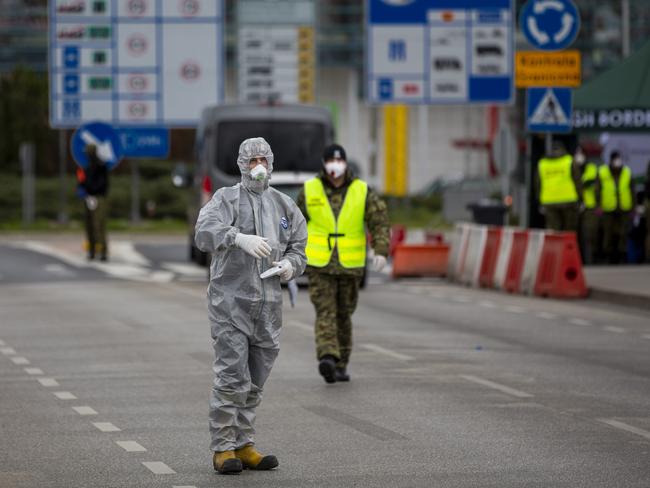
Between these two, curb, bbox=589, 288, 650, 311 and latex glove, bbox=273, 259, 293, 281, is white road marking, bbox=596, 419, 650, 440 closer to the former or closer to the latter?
latex glove, bbox=273, 259, 293, 281

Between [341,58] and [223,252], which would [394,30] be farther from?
[341,58]

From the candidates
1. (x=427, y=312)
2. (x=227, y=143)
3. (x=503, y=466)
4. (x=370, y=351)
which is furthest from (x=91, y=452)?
(x=227, y=143)

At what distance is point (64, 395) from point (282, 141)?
16.4m

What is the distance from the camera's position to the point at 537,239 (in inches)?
988

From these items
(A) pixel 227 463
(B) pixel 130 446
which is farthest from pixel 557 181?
(A) pixel 227 463

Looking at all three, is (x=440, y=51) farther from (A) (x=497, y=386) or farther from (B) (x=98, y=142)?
(A) (x=497, y=386)

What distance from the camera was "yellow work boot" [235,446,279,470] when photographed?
9.80 meters

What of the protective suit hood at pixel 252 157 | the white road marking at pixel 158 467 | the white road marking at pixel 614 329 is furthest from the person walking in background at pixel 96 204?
the protective suit hood at pixel 252 157

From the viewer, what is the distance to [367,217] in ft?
46.9

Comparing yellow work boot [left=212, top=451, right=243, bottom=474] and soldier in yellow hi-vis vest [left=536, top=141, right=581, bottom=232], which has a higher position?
soldier in yellow hi-vis vest [left=536, top=141, right=581, bottom=232]

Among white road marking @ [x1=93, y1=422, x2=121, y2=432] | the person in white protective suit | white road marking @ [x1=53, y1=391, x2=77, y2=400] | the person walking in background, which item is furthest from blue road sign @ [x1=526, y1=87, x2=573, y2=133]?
the person in white protective suit

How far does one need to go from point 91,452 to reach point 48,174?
53.0 metres

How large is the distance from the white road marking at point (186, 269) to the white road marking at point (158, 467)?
18.4 meters

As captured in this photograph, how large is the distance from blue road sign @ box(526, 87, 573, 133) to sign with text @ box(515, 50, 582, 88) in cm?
14
